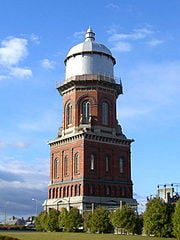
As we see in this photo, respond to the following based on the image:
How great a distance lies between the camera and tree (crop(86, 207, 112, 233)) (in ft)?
219

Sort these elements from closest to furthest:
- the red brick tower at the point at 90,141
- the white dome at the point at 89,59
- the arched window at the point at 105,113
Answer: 1. the red brick tower at the point at 90,141
2. the arched window at the point at 105,113
3. the white dome at the point at 89,59

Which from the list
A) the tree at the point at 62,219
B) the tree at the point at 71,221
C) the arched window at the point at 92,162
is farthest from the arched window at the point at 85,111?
the tree at the point at 71,221

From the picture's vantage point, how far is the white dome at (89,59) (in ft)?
307

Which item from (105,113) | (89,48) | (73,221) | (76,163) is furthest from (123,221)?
(89,48)

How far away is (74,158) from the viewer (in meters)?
88.6

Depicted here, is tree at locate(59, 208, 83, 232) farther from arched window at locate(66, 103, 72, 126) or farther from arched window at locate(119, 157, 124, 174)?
arched window at locate(66, 103, 72, 126)

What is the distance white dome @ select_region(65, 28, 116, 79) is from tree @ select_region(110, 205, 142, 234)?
1420 inches

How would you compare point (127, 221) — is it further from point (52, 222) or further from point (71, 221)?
point (52, 222)

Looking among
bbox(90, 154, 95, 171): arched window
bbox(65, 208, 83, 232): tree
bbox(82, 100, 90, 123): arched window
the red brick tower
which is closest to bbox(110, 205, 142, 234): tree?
bbox(65, 208, 83, 232): tree

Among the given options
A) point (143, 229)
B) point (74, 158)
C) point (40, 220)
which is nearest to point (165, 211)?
point (143, 229)

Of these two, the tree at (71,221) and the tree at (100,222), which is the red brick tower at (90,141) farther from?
the tree at (100,222)

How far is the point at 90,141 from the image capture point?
289 ft

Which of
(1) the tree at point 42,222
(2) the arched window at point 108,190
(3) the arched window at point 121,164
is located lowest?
(1) the tree at point 42,222

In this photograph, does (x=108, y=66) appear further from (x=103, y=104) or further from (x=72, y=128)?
(x=72, y=128)
